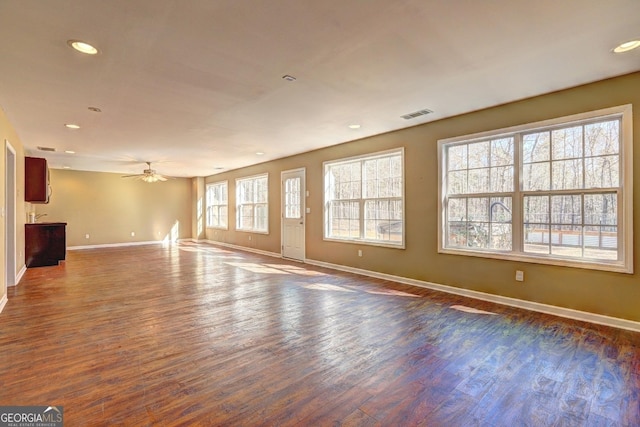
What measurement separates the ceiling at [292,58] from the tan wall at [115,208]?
18.9 ft

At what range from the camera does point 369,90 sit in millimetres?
3449

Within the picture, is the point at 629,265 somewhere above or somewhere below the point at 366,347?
above

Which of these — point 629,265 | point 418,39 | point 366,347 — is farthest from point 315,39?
point 629,265

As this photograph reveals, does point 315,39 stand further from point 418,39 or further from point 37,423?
point 37,423

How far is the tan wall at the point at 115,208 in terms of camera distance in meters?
9.34

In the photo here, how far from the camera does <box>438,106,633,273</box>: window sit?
3.23m

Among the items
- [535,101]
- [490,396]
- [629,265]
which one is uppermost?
[535,101]

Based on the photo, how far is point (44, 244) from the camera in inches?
260

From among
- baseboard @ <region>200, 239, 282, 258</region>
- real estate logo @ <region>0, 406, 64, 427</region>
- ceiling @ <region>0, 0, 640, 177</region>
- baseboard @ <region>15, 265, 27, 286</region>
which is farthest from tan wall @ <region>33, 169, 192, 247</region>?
real estate logo @ <region>0, 406, 64, 427</region>

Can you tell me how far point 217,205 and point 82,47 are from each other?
28.5 feet

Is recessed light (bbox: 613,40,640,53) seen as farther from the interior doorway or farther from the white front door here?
the interior doorway

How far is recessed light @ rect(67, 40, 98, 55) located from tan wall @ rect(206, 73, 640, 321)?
4.11 metres

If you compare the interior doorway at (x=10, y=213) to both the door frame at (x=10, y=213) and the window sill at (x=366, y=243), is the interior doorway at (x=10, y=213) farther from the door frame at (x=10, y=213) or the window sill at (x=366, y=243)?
the window sill at (x=366, y=243)

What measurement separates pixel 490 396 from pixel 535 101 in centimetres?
337
